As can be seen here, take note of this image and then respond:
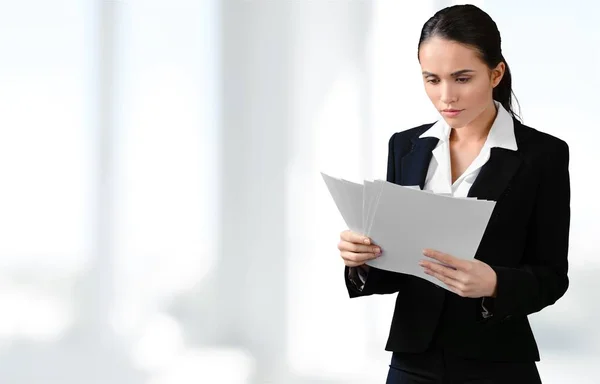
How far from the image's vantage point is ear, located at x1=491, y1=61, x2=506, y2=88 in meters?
1.40

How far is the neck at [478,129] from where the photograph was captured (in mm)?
1451

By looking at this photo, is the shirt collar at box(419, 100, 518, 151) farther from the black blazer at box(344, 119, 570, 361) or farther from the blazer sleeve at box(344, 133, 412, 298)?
the blazer sleeve at box(344, 133, 412, 298)

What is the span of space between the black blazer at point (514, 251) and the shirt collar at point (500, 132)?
18 mm

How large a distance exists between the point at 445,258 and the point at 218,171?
2161 millimetres

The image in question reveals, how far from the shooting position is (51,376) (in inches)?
119

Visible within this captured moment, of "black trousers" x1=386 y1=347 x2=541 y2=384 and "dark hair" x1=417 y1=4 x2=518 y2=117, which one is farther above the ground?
"dark hair" x1=417 y1=4 x2=518 y2=117

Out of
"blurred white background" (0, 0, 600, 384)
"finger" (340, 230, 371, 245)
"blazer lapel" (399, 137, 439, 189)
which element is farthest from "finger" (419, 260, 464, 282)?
"blurred white background" (0, 0, 600, 384)

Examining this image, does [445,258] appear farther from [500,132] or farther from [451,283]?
[500,132]

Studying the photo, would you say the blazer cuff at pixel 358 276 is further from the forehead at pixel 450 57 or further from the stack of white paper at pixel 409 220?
the forehead at pixel 450 57

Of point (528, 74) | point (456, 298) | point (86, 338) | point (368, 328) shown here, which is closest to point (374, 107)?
point (528, 74)

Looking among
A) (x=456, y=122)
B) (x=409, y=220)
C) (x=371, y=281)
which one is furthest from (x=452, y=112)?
(x=371, y=281)

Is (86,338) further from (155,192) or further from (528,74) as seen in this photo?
(528,74)

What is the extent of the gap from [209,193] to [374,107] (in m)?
0.78

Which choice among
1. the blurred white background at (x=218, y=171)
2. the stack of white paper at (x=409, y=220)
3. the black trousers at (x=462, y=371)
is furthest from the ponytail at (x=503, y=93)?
the blurred white background at (x=218, y=171)
